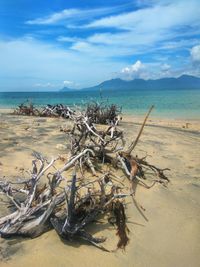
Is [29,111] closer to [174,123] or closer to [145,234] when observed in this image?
[174,123]

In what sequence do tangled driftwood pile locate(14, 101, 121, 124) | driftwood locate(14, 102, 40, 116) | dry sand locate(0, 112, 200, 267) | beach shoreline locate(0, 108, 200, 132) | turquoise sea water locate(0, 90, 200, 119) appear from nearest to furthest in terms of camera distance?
dry sand locate(0, 112, 200, 267) → tangled driftwood pile locate(14, 101, 121, 124) → beach shoreline locate(0, 108, 200, 132) → driftwood locate(14, 102, 40, 116) → turquoise sea water locate(0, 90, 200, 119)

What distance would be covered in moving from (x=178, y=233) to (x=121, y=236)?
705mm

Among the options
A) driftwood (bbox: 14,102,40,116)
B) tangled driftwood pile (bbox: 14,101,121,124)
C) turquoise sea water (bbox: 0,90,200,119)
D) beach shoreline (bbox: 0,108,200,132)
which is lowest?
turquoise sea water (bbox: 0,90,200,119)

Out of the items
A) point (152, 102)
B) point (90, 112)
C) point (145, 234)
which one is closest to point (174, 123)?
point (90, 112)

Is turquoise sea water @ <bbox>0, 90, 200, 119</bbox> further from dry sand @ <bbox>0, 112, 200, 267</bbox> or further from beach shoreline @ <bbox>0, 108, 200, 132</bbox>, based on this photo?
dry sand @ <bbox>0, 112, 200, 267</bbox>

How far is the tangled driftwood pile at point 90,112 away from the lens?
37.0 feet

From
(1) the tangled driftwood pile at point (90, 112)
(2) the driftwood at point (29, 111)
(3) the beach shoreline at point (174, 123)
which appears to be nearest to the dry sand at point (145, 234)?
(1) the tangled driftwood pile at point (90, 112)

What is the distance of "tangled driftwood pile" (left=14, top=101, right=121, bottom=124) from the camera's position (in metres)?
11.3

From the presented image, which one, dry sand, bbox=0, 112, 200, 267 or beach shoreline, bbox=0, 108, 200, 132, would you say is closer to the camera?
dry sand, bbox=0, 112, 200, 267

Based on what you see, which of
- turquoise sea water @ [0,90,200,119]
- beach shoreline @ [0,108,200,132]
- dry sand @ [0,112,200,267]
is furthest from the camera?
turquoise sea water @ [0,90,200,119]

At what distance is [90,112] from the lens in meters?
11.0

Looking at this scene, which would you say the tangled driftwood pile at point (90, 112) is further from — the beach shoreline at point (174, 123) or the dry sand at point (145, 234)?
the dry sand at point (145, 234)

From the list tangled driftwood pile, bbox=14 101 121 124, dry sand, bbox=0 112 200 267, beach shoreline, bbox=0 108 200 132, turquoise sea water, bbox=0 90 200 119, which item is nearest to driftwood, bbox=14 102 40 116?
tangled driftwood pile, bbox=14 101 121 124

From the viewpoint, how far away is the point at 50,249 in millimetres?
3568
